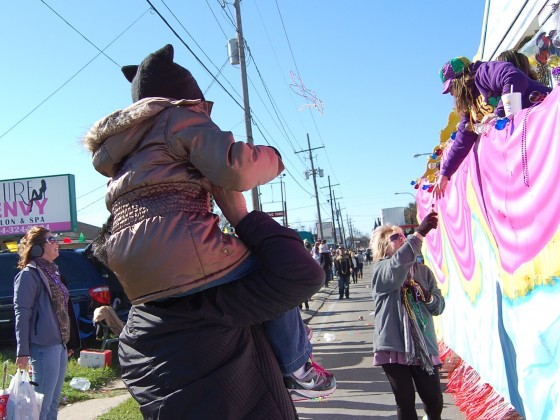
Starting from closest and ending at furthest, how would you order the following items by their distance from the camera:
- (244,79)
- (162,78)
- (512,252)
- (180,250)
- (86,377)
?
(180,250), (162,78), (512,252), (86,377), (244,79)

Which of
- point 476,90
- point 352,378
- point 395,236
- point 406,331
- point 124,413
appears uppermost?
point 476,90

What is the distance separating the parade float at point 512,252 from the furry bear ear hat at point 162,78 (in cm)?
160

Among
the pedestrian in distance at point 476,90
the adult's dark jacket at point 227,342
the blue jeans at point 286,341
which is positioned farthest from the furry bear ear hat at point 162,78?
the pedestrian in distance at point 476,90

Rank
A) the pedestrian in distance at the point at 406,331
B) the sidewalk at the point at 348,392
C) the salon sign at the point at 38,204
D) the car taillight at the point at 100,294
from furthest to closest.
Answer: the salon sign at the point at 38,204
the car taillight at the point at 100,294
the sidewalk at the point at 348,392
the pedestrian in distance at the point at 406,331

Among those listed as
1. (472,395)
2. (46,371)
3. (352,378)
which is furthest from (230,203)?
(352,378)

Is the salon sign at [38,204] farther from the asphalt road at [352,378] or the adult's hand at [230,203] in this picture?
the adult's hand at [230,203]

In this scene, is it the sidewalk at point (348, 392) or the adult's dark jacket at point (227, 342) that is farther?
the sidewalk at point (348, 392)

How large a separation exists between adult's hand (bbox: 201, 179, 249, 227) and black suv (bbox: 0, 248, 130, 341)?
6.48 meters

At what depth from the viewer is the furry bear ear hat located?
1764 mm

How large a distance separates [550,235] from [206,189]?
1676mm

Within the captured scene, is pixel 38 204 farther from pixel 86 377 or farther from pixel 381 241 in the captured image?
pixel 381 241

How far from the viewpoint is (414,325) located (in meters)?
3.82

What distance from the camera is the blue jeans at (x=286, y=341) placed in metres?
1.67

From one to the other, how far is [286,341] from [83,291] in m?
6.83
